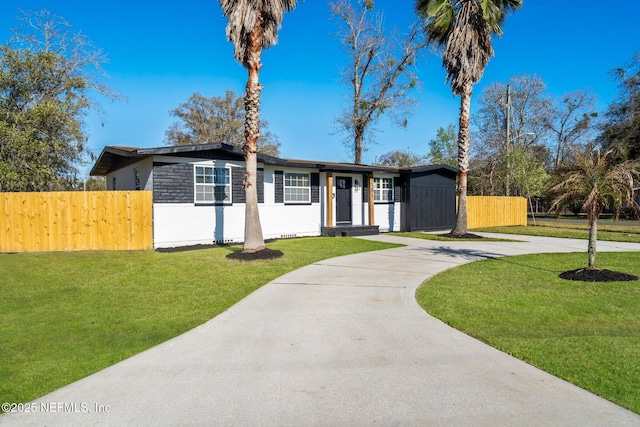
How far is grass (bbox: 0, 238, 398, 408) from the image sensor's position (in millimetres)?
4023

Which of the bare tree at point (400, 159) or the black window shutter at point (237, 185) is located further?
the bare tree at point (400, 159)

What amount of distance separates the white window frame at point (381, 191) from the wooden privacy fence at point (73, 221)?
1057 centimetres

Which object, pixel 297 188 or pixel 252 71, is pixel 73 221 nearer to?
pixel 252 71

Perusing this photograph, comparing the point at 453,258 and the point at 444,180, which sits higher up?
the point at 444,180

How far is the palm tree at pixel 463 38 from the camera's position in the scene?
1562 centimetres

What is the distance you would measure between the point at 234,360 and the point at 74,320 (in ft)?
9.74

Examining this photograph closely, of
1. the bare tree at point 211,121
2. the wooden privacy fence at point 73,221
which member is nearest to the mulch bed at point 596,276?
the wooden privacy fence at point 73,221

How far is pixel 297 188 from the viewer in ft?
54.7

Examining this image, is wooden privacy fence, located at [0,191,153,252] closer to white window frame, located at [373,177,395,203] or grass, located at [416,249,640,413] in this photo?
grass, located at [416,249,640,413]

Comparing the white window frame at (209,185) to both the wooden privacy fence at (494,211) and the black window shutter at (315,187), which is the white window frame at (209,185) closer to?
the black window shutter at (315,187)

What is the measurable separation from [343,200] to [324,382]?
1495 cm

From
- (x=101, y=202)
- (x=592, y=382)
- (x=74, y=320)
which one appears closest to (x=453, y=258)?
(x=592, y=382)

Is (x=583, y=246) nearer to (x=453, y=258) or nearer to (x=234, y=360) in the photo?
(x=453, y=258)

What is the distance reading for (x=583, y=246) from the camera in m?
13.4
